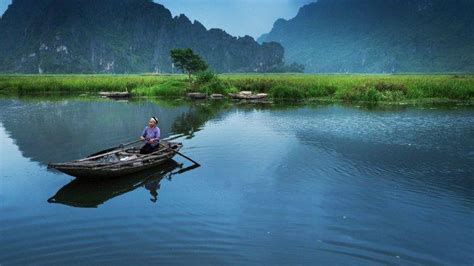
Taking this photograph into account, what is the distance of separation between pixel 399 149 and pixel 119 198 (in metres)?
9.55

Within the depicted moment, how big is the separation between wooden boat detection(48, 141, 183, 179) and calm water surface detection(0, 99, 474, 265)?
12.2 inches

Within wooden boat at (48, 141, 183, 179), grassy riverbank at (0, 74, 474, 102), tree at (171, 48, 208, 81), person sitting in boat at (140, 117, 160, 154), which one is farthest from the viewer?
tree at (171, 48, 208, 81)

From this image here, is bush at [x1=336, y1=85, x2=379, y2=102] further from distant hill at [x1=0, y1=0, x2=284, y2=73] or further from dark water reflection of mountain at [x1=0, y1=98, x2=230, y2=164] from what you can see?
distant hill at [x1=0, y1=0, x2=284, y2=73]

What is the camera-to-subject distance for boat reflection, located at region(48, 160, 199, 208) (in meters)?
9.04

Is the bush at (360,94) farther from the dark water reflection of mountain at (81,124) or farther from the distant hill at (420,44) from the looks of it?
the distant hill at (420,44)

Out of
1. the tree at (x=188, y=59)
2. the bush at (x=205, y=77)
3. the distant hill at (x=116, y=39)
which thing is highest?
the distant hill at (x=116, y=39)

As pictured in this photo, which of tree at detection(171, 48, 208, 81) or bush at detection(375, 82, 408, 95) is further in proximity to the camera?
tree at detection(171, 48, 208, 81)

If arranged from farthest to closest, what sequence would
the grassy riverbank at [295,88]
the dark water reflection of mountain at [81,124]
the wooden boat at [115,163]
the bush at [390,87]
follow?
the bush at [390,87], the grassy riverbank at [295,88], the dark water reflection of mountain at [81,124], the wooden boat at [115,163]

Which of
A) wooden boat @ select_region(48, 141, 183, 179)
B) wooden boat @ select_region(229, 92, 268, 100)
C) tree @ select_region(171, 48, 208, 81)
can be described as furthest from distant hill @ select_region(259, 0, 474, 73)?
wooden boat @ select_region(48, 141, 183, 179)

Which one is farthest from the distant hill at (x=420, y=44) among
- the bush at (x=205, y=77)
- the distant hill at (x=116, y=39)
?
the bush at (x=205, y=77)

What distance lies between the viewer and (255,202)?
8.95m

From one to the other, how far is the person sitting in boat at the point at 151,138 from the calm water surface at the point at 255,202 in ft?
2.49

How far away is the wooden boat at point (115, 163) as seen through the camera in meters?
9.37

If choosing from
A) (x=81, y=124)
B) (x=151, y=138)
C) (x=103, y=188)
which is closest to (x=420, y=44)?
(x=81, y=124)
